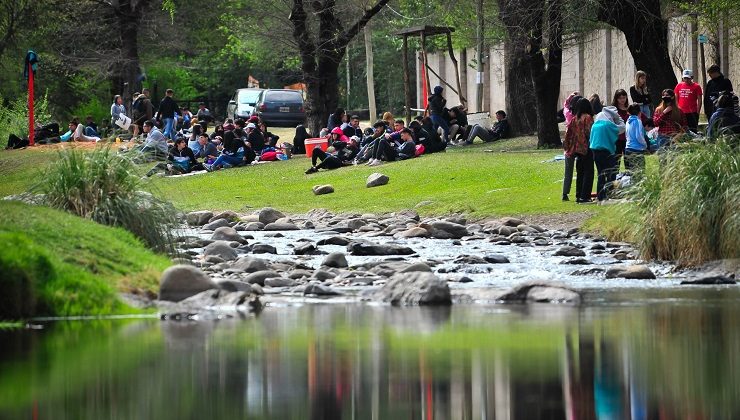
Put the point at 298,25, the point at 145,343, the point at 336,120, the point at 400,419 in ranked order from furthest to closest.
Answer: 1. the point at 298,25
2. the point at 336,120
3. the point at 145,343
4. the point at 400,419

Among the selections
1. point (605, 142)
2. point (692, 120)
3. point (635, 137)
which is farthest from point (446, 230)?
point (692, 120)

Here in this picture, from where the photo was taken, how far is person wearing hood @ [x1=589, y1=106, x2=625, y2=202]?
76.7ft

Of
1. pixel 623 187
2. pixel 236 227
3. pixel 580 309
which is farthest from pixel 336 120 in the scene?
pixel 580 309

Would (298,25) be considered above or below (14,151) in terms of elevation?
above

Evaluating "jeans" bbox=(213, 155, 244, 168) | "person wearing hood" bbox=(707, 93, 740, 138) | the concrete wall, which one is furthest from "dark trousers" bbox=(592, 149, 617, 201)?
"jeans" bbox=(213, 155, 244, 168)

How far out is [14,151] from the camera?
137 feet

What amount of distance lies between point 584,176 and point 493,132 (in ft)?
47.7

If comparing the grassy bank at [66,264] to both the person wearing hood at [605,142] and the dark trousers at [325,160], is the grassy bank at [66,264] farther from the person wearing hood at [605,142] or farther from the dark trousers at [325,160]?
the dark trousers at [325,160]

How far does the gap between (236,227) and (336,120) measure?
13268mm

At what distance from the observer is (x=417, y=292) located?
13.8m

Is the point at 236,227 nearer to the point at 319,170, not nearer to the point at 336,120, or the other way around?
the point at 319,170

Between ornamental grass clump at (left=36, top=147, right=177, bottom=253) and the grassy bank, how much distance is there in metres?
1.00

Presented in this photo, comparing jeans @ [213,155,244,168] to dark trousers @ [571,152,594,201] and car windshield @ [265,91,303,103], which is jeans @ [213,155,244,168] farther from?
car windshield @ [265,91,303,103]

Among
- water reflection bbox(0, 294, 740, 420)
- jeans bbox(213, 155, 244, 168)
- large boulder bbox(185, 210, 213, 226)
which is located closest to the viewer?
water reflection bbox(0, 294, 740, 420)
